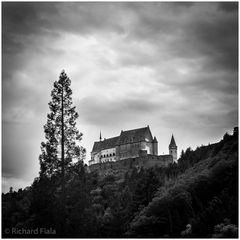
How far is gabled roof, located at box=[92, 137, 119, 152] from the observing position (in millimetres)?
96000

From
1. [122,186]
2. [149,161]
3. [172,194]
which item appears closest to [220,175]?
[172,194]

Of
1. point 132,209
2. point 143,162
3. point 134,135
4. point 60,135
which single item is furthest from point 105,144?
point 60,135

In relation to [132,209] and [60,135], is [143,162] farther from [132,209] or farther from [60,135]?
[60,135]

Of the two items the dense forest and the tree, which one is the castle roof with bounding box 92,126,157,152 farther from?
the tree

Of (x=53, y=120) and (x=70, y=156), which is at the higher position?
(x=53, y=120)

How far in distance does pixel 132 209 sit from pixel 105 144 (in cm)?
5987

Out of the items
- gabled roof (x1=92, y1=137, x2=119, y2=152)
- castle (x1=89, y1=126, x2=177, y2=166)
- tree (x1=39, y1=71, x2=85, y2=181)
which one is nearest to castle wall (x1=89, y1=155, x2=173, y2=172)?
castle (x1=89, y1=126, x2=177, y2=166)

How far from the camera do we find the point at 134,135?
297 ft

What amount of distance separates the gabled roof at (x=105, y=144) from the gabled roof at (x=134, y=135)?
367 cm

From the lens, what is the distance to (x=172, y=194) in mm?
35219

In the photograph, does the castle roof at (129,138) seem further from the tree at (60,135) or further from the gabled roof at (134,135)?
the tree at (60,135)

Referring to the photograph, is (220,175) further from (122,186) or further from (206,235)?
(122,186)

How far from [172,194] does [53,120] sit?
15.2 m

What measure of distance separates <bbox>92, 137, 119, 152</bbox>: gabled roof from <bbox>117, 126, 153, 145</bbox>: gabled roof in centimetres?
367
